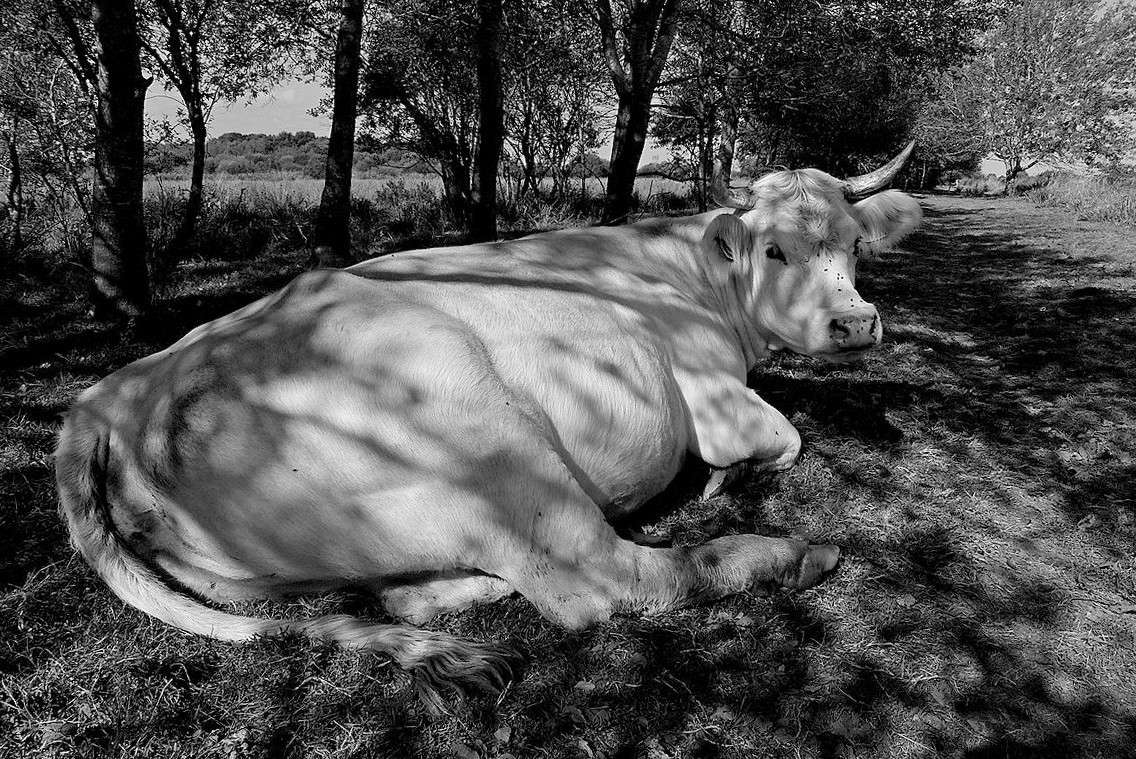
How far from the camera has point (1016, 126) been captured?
151ft

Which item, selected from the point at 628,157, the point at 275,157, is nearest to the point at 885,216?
the point at 628,157

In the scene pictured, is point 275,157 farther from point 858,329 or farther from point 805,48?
point 858,329

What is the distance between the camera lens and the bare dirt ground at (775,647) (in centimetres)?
217

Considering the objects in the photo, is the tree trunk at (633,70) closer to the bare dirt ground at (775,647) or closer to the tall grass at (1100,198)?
the bare dirt ground at (775,647)

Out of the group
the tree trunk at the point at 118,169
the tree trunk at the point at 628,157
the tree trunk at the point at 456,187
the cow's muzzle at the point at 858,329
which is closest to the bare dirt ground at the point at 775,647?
the cow's muzzle at the point at 858,329

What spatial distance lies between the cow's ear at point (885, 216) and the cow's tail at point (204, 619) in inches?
138

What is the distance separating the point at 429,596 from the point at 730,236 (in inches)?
106

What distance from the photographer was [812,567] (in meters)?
3.03

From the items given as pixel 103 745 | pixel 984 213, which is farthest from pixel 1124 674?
pixel 984 213

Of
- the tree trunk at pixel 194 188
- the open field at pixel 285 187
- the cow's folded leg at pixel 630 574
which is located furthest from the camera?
the open field at pixel 285 187

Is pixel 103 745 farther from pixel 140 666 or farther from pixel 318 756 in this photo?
pixel 318 756

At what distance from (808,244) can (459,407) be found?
7.96 ft

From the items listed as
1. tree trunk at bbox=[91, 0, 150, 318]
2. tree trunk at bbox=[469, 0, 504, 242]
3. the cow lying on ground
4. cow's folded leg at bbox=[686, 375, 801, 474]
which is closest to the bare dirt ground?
the cow lying on ground

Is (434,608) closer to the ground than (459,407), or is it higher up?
closer to the ground
